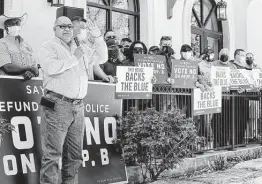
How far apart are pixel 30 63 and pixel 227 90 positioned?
4.37 m

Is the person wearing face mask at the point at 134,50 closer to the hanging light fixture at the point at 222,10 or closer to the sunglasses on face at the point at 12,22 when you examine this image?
the sunglasses on face at the point at 12,22

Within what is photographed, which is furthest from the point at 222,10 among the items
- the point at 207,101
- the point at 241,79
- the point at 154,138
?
the point at 154,138

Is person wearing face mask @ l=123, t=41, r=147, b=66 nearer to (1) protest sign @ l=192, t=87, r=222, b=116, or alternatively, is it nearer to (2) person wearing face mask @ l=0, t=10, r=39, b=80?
(1) protest sign @ l=192, t=87, r=222, b=116

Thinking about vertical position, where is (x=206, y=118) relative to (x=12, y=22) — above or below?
below

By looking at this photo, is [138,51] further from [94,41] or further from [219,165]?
[94,41]

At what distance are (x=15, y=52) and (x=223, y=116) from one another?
4786 mm

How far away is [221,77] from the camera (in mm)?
9469

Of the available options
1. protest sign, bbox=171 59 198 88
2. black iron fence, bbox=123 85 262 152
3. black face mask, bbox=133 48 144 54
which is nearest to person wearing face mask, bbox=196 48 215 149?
black iron fence, bbox=123 85 262 152

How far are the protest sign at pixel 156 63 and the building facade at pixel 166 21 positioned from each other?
6.04 feet

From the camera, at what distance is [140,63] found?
7.94m

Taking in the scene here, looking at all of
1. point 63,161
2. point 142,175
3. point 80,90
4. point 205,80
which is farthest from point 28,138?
point 205,80

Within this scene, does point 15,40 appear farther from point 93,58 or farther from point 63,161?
point 63,161

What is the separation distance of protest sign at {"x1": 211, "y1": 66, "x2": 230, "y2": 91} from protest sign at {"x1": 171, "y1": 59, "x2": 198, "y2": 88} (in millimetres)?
584

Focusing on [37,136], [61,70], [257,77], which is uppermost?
[257,77]
